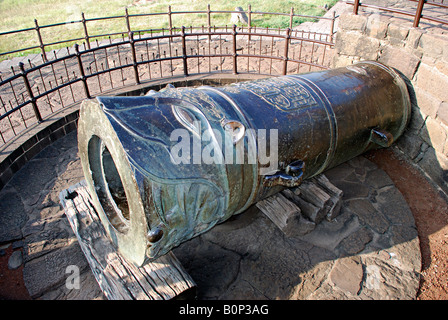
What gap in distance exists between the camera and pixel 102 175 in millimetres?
2787

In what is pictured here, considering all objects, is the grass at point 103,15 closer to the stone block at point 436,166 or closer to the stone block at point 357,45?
the stone block at point 357,45

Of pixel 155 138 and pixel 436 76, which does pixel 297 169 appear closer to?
pixel 155 138

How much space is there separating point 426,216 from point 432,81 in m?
1.41

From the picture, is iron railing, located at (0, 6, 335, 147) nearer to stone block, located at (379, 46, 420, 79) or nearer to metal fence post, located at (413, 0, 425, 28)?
stone block, located at (379, 46, 420, 79)

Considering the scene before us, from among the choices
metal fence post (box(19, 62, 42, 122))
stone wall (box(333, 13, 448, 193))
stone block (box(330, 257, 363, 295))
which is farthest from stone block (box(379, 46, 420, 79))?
metal fence post (box(19, 62, 42, 122))

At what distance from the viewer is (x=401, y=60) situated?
12.6ft

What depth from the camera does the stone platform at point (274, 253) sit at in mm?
2801

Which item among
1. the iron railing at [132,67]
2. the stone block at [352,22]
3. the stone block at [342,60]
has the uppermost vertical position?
the stone block at [352,22]

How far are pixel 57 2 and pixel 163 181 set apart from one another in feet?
60.6

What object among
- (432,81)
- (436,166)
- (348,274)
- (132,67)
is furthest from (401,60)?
(132,67)

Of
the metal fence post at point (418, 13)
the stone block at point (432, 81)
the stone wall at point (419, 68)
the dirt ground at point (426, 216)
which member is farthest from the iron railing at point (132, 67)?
the dirt ground at point (426, 216)

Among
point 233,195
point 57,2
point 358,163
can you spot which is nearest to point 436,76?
point 358,163

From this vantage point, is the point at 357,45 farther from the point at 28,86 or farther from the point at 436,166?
the point at 28,86

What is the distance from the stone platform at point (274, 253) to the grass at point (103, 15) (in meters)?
7.54
